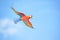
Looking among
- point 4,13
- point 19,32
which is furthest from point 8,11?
point 19,32

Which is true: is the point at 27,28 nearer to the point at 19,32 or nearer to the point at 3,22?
the point at 19,32

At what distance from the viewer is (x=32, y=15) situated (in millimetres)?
1909

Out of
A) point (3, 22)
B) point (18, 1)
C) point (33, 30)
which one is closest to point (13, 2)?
point (18, 1)

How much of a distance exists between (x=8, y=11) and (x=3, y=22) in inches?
5.4

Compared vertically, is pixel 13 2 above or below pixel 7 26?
above

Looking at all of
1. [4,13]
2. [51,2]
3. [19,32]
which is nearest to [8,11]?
[4,13]

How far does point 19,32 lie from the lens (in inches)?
75.5

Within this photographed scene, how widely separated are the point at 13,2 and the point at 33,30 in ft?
1.31

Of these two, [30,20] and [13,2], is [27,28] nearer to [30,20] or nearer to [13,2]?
[30,20]

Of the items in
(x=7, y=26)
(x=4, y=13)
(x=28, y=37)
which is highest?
(x=4, y=13)

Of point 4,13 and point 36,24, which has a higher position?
point 4,13

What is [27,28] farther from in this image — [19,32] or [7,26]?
[7,26]

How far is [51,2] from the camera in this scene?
75.4 inches

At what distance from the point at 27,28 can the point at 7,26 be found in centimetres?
23
